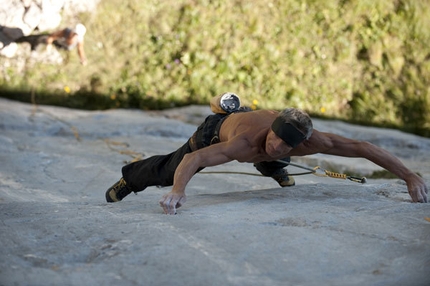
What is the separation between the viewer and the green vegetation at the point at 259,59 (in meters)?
7.17

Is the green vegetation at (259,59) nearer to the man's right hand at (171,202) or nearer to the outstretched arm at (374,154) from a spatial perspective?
the outstretched arm at (374,154)

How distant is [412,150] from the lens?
6238mm

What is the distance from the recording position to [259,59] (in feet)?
24.8

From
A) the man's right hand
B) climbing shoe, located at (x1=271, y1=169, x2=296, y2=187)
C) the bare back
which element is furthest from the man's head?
climbing shoe, located at (x1=271, y1=169, x2=296, y2=187)

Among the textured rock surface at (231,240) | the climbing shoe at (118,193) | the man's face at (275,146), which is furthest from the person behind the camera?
the climbing shoe at (118,193)

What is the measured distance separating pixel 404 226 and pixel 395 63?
19.3ft

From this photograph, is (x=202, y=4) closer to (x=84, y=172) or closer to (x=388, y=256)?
(x=84, y=172)

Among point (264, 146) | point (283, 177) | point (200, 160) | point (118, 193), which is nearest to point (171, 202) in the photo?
point (200, 160)

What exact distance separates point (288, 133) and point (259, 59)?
5.03 m

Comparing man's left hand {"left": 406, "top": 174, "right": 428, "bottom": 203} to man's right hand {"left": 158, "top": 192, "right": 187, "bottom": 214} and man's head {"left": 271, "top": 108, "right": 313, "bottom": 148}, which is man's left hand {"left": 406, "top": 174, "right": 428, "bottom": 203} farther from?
man's right hand {"left": 158, "top": 192, "right": 187, "bottom": 214}

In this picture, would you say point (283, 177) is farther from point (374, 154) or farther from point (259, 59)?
point (259, 59)

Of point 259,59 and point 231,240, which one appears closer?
point 231,240

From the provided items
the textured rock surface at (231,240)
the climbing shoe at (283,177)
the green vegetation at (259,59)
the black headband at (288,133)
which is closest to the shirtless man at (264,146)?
the black headband at (288,133)

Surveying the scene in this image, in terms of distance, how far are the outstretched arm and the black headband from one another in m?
0.18
